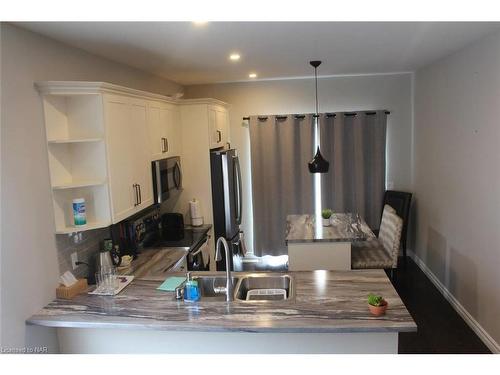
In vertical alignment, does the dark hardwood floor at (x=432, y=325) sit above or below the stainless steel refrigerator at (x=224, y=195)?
below

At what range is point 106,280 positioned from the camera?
107 inches

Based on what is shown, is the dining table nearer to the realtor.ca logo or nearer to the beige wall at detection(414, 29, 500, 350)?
the beige wall at detection(414, 29, 500, 350)

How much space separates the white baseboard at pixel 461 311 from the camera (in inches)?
126

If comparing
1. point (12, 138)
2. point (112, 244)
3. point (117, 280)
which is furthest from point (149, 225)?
point (12, 138)

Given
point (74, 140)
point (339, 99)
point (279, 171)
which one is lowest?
point (279, 171)

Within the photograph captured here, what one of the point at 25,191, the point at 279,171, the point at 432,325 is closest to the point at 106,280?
the point at 25,191

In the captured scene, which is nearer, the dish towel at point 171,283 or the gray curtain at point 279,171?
the dish towel at point 171,283

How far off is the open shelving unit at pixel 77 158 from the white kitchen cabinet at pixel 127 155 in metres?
0.06

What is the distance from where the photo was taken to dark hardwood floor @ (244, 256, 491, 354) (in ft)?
10.7

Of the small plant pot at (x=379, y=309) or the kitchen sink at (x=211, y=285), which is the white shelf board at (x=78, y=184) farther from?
the small plant pot at (x=379, y=309)

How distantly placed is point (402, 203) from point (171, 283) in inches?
134

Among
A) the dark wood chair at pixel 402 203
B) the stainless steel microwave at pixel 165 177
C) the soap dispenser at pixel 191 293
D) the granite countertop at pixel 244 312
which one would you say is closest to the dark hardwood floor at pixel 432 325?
the dark wood chair at pixel 402 203

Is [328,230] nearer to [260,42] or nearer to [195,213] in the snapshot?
[195,213]

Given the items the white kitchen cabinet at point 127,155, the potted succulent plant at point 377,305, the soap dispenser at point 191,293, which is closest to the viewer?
the potted succulent plant at point 377,305
